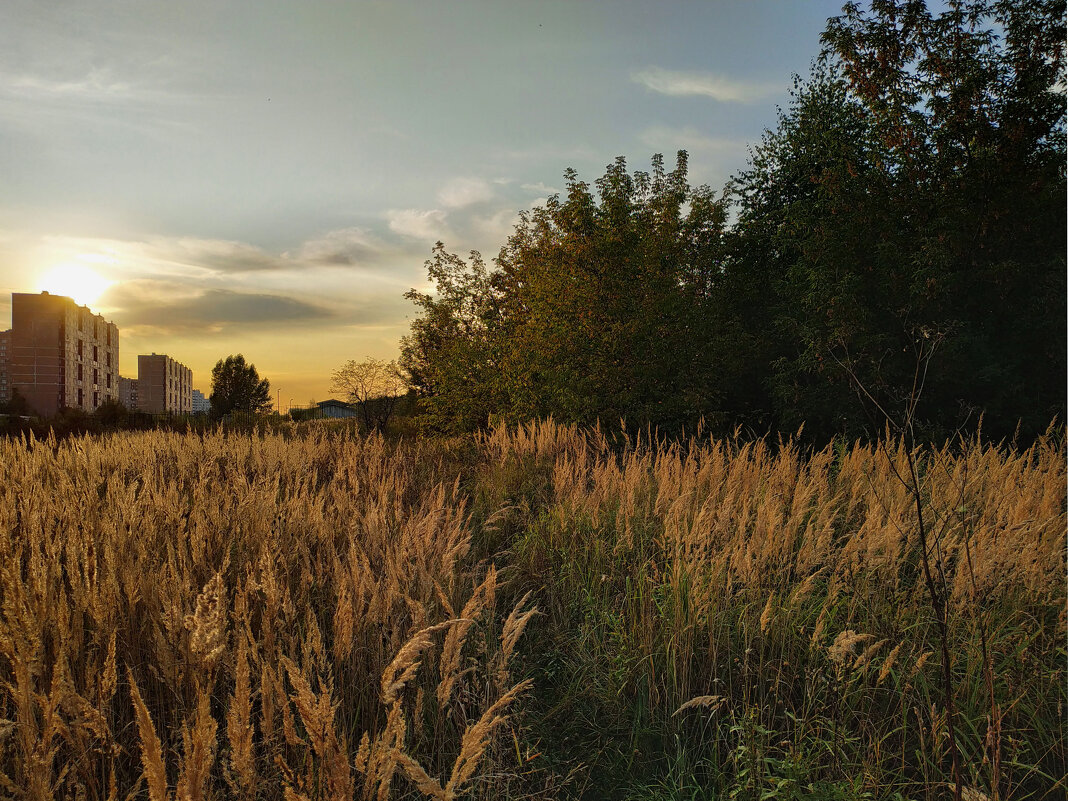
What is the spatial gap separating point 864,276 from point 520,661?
17110 millimetres

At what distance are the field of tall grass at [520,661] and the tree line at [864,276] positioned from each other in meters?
9.66

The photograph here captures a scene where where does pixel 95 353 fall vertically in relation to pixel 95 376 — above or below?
above

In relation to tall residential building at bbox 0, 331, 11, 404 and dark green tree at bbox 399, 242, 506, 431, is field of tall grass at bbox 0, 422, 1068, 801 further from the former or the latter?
tall residential building at bbox 0, 331, 11, 404

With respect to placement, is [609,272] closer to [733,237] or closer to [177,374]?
[733,237]

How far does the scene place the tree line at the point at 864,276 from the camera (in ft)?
45.6

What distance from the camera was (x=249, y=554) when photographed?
143 inches

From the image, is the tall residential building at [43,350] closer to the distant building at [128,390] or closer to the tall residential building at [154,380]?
the tall residential building at [154,380]

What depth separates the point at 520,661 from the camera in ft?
11.0

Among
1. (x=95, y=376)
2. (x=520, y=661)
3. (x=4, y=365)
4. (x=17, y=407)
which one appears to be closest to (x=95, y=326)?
(x=95, y=376)

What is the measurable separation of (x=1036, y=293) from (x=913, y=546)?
14691 mm

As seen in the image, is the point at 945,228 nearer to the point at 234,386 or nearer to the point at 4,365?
the point at 234,386

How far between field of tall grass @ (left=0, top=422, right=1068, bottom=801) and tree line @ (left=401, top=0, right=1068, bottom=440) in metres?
9.66

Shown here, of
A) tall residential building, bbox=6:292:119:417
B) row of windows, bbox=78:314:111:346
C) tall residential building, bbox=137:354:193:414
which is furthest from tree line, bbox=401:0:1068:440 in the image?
tall residential building, bbox=137:354:193:414

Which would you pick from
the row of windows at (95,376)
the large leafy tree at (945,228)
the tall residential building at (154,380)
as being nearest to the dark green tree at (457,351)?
the large leafy tree at (945,228)
